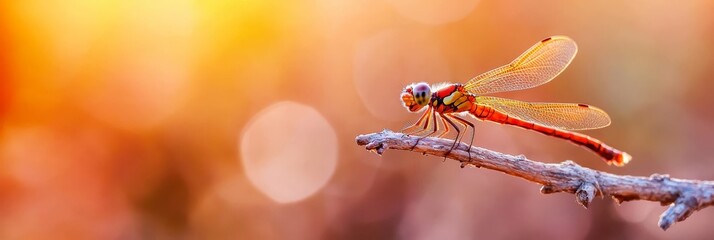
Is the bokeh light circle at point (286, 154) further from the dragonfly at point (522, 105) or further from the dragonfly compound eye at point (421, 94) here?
the dragonfly compound eye at point (421, 94)

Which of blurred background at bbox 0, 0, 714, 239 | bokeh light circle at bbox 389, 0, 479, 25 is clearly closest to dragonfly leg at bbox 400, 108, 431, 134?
blurred background at bbox 0, 0, 714, 239

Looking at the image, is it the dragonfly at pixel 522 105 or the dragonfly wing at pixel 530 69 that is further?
the dragonfly wing at pixel 530 69

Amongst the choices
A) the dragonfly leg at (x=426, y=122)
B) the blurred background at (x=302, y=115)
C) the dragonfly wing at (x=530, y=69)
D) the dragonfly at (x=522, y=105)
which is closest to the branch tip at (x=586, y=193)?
the dragonfly leg at (x=426, y=122)

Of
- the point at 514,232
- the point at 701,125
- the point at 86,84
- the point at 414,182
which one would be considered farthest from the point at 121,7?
the point at 701,125

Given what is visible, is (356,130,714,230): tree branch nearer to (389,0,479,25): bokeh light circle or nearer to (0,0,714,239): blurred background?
(0,0,714,239): blurred background

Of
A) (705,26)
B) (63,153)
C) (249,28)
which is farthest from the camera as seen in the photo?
(705,26)

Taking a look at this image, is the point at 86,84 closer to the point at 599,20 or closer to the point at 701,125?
the point at 599,20

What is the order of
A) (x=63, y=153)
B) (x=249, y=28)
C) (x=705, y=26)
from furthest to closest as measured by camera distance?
(x=705, y=26) < (x=249, y=28) < (x=63, y=153)
